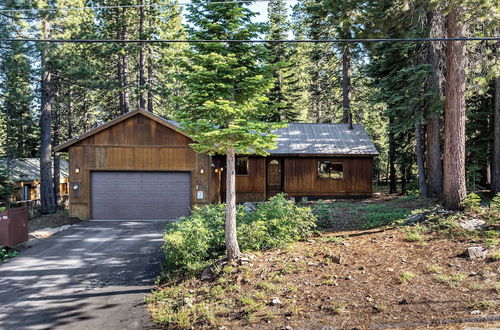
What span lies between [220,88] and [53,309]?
5.18m

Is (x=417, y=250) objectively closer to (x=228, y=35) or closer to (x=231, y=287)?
(x=231, y=287)

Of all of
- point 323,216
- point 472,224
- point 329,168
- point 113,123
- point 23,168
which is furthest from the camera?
point 23,168

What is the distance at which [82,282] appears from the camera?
655cm

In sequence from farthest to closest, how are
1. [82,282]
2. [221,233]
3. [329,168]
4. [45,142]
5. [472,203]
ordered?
[329,168]
[45,142]
[472,203]
[221,233]
[82,282]

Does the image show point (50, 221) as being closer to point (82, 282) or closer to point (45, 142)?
point (45, 142)

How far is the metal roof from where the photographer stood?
15.8 m

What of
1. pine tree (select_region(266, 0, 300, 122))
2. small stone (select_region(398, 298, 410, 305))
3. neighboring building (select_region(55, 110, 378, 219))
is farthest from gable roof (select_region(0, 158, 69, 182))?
small stone (select_region(398, 298, 410, 305))

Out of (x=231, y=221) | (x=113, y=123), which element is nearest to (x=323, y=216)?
(x=231, y=221)

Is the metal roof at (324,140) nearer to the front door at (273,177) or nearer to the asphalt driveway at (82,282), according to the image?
the front door at (273,177)

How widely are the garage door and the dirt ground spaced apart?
1262mm

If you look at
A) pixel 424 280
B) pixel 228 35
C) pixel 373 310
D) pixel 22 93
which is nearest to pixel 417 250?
pixel 424 280

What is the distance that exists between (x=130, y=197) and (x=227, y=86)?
331 inches

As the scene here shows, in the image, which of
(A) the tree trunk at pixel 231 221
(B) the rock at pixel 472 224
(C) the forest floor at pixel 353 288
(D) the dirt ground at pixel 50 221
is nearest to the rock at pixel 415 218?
Result: (C) the forest floor at pixel 353 288

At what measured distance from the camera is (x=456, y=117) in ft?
26.4
